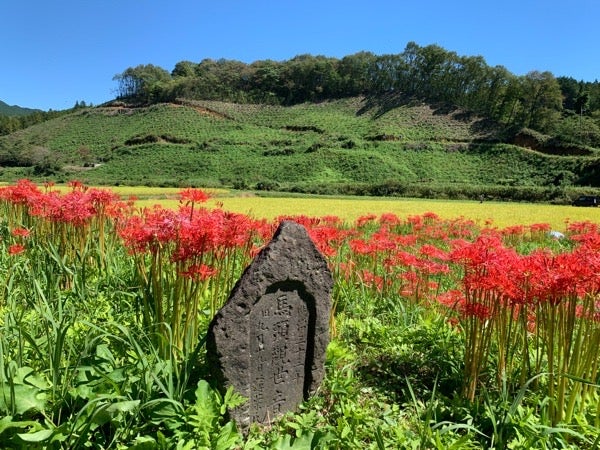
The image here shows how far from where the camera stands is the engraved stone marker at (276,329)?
120 inches

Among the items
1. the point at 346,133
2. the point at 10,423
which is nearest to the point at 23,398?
the point at 10,423

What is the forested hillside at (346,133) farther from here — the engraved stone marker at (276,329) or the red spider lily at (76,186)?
the engraved stone marker at (276,329)

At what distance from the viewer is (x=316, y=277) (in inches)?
137

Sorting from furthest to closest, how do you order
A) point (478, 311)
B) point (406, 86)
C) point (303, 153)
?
point (406, 86), point (303, 153), point (478, 311)

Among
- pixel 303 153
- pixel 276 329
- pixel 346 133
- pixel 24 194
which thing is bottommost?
pixel 276 329

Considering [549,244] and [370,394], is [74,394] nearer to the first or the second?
[370,394]

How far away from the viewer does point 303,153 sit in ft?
234

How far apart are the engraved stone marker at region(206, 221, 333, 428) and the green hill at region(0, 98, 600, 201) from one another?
42254mm

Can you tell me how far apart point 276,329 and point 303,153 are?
69086 mm

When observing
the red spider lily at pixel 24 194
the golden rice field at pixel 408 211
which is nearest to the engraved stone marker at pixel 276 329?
the red spider lily at pixel 24 194

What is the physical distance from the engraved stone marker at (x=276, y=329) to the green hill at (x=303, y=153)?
4225cm

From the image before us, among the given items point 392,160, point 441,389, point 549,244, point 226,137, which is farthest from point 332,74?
point 441,389

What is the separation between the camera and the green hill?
52031 mm

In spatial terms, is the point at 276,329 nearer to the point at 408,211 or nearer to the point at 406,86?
the point at 408,211
